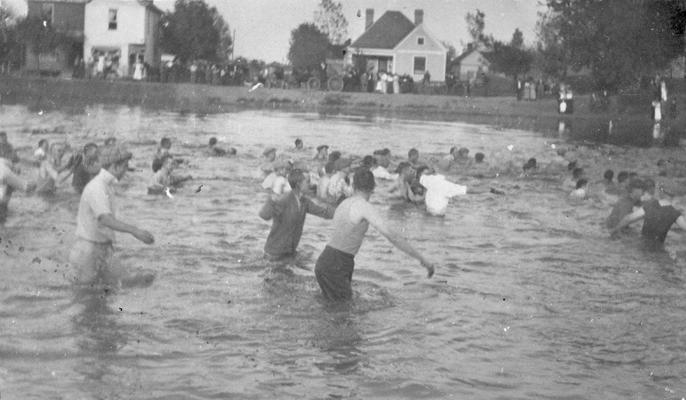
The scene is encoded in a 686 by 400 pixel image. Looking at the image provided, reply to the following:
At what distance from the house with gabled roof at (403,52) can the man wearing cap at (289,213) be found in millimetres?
67396

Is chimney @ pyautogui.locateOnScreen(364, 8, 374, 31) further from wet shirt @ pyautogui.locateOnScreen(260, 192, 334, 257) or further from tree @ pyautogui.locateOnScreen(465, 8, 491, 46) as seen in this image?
wet shirt @ pyautogui.locateOnScreen(260, 192, 334, 257)

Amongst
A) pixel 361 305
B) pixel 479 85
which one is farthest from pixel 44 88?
pixel 361 305

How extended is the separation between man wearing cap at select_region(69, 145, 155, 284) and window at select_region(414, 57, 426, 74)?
7153 centimetres

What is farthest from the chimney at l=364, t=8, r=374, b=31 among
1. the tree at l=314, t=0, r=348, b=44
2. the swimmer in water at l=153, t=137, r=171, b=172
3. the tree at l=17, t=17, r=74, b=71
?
the swimmer in water at l=153, t=137, r=171, b=172

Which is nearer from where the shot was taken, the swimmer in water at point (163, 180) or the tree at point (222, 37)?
the swimmer in water at point (163, 180)

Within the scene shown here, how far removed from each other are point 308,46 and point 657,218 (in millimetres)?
70506

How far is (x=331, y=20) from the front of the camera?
8750cm

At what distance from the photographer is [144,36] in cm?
7281

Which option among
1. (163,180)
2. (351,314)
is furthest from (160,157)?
(351,314)

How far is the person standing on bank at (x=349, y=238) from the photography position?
10.1 meters

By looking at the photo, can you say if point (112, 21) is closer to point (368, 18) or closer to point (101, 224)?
point (368, 18)

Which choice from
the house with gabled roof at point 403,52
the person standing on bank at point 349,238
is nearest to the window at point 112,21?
the house with gabled roof at point 403,52

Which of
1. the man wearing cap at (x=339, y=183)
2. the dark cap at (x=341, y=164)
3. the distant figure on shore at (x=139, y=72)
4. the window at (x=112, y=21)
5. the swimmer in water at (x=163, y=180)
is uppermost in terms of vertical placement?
the window at (x=112, y=21)

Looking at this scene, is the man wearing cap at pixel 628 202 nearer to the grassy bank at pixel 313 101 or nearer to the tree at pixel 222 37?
the grassy bank at pixel 313 101
